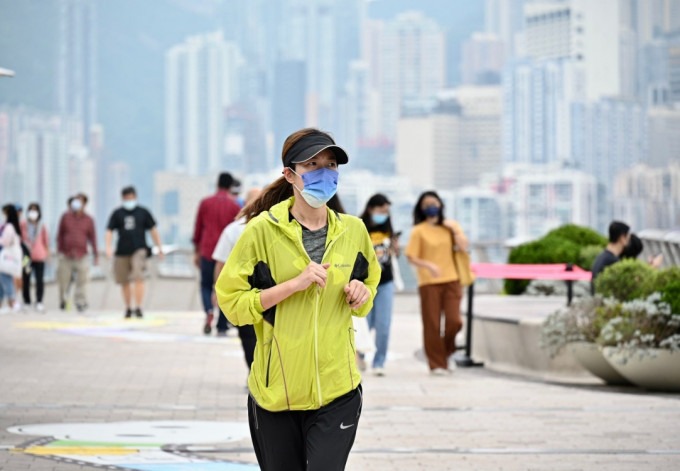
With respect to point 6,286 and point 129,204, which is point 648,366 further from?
point 6,286

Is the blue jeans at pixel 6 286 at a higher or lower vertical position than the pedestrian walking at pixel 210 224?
lower

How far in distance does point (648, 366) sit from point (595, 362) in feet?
2.66

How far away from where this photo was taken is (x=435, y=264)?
1332 centimetres

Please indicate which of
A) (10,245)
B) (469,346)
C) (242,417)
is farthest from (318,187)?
(10,245)

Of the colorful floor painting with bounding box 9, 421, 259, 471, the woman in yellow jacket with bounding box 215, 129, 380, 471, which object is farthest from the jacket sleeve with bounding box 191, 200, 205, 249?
the woman in yellow jacket with bounding box 215, 129, 380, 471

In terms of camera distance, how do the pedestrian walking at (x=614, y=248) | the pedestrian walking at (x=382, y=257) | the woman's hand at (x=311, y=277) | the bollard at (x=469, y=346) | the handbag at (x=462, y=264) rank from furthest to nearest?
1. the bollard at (x=469, y=346)
2. the pedestrian walking at (x=614, y=248)
3. the handbag at (x=462, y=264)
4. the pedestrian walking at (x=382, y=257)
5. the woman's hand at (x=311, y=277)

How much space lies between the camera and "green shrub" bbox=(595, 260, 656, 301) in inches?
494

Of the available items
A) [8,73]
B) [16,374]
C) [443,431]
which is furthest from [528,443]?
[16,374]

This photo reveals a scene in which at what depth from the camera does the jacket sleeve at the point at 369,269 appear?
16.9ft

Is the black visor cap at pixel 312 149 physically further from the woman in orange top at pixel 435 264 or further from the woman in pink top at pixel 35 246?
the woman in pink top at pixel 35 246

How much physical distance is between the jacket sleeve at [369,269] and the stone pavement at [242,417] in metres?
2.80

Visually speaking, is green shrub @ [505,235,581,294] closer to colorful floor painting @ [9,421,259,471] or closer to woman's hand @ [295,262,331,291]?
colorful floor painting @ [9,421,259,471]

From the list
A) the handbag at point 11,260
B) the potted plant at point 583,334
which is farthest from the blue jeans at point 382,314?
the handbag at point 11,260

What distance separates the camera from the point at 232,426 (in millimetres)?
9625
